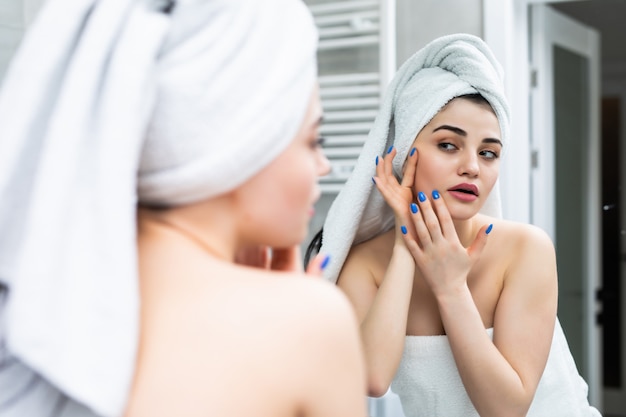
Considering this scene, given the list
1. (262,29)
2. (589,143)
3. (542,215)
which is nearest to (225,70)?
(262,29)

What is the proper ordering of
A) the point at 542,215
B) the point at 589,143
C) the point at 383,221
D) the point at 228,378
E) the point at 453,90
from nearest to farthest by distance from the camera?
the point at 228,378 → the point at 453,90 → the point at 383,221 → the point at 542,215 → the point at 589,143

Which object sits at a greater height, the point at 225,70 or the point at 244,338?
the point at 225,70

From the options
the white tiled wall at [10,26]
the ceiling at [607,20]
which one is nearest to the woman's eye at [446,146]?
the white tiled wall at [10,26]

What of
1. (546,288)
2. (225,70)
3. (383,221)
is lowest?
(546,288)

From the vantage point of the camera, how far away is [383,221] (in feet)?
3.76

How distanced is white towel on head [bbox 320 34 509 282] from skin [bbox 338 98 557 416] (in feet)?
0.07

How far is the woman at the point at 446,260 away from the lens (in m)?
0.97

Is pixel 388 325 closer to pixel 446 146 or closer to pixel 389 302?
pixel 389 302

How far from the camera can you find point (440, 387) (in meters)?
1.04

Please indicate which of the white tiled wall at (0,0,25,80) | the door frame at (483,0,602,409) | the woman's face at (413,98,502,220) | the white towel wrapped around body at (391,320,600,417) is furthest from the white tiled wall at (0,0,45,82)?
the door frame at (483,0,602,409)

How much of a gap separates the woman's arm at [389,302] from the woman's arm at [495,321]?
0.04 m

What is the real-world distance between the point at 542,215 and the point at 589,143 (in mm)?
657

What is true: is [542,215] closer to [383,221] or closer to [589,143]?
[589,143]

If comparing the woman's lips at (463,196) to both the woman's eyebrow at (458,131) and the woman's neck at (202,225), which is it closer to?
the woman's eyebrow at (458,131)
